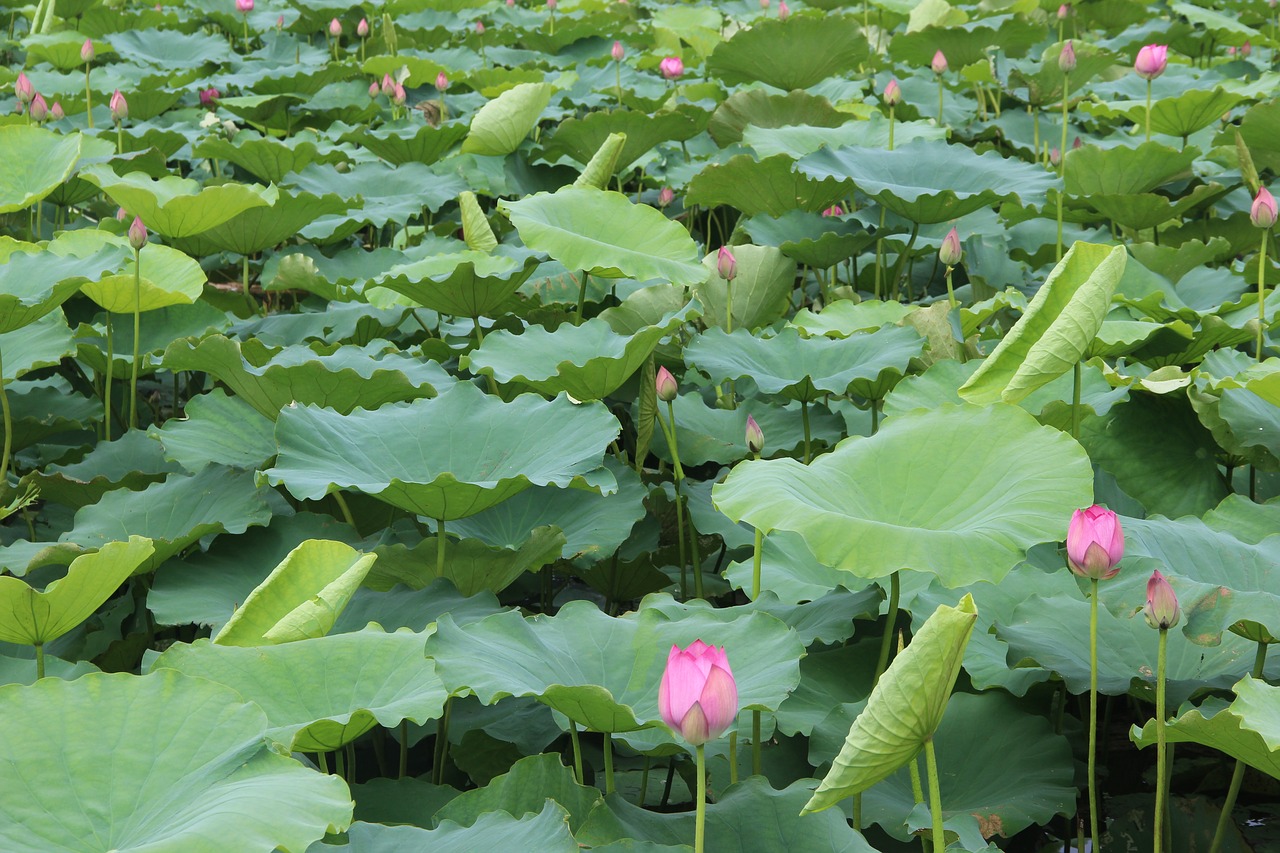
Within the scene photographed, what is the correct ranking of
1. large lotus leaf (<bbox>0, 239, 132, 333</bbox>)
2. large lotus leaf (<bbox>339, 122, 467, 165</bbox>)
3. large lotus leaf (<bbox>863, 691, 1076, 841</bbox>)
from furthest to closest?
large lotus leaf (<bbox>339, 122, 467, 165</bbox>)
large lotus leaf (<bbox>0, 239, 132, 333</bbox>)
large lotus leaf (<bbox>863, 691, 1076, 841</bbox>)

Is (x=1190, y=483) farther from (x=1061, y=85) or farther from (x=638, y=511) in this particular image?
(x=1061, y=85)

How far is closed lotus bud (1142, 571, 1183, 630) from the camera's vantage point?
3.55 feet

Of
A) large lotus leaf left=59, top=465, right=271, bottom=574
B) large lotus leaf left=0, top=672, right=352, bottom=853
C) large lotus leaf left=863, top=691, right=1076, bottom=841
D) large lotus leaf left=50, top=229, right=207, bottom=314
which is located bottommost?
large lotus leaf left=863, top=691, right=1076, bottom=841

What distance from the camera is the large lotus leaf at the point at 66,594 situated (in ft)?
4.37

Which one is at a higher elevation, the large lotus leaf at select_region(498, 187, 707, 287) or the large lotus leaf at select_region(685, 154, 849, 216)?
the large lotus leaf at select_region(498, 187, 707, 287)

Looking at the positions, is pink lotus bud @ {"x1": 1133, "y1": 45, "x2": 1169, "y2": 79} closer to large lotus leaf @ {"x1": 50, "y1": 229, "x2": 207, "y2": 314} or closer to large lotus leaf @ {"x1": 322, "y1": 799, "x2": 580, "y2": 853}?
large lotus leaf @ {"x1": 50, "y1": 229, "x2": 207, "y2": 314}

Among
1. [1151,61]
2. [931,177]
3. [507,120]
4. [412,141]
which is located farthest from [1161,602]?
[412,141]

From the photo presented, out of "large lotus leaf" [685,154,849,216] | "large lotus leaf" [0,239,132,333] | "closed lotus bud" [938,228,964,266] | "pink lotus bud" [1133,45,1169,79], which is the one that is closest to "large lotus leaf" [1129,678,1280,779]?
"closed lotus bud" [938,228,964,266]

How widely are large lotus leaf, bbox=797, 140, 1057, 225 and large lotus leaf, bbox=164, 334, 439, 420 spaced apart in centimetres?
107

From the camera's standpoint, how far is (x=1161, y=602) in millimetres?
1085

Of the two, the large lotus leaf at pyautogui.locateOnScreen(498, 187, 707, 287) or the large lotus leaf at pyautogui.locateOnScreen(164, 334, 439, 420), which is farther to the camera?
the large lotus leaf at pyautogui.locateOnScreen(498, 187, 707, 287)

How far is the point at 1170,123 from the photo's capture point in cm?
329

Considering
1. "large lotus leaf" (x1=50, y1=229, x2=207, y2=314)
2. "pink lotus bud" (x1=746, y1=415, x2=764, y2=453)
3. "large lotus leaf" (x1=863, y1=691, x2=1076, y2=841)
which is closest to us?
"large lotus leaf" (x1=863, y1=691, x2=1076, y2=841)

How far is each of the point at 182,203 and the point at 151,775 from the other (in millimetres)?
1546
